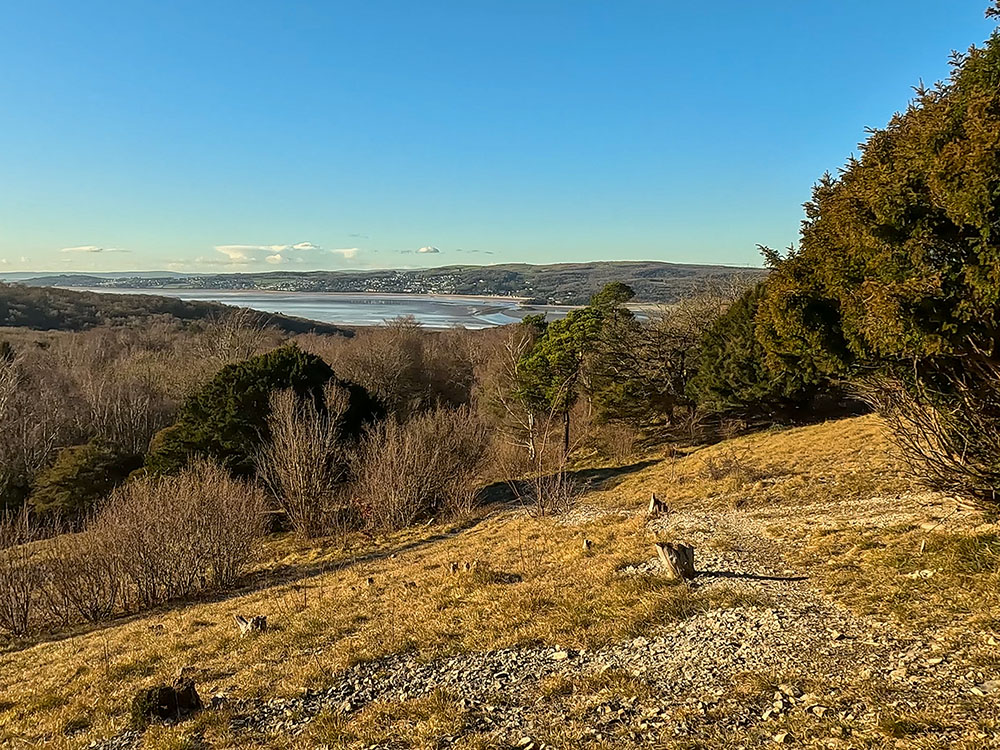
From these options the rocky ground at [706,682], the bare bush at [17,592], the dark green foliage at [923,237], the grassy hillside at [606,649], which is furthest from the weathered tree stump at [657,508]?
the bare bush at [17,592]

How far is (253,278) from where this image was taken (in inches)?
6550

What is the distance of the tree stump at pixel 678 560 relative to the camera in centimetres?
1077

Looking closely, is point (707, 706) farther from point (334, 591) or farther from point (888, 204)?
point (334, 591)

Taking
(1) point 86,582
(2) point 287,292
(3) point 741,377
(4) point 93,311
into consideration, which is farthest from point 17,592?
(2) point 287,292

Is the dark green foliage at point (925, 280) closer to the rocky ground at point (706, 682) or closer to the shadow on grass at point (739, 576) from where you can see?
the shadow on grass at point (739, 576)

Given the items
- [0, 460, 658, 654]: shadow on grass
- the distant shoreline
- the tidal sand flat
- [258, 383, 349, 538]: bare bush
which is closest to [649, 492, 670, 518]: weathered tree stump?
[0, 460, 658, 654]: shadow on grass

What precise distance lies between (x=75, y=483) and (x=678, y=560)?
86.6 feet

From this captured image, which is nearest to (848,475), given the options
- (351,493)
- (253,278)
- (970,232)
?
(970,232)

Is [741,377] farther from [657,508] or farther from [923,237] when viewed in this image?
[923,237]

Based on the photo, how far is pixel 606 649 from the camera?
8258 mm

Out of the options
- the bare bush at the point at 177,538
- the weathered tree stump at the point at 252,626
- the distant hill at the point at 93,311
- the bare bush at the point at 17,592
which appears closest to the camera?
the weathered tree stump at the point at 252,626

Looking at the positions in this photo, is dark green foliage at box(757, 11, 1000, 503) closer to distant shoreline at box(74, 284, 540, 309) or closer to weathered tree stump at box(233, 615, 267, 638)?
weathered tree stump at box(233, 615, 267, 638)

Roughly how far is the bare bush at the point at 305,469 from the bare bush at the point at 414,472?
3.03ft

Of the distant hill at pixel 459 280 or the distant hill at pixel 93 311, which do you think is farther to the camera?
the distant hill at pixel 459 280
